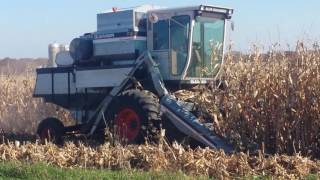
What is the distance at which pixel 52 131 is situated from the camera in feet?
49.5

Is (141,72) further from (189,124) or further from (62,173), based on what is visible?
(62,173)

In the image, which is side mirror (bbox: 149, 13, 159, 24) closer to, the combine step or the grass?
the combine step

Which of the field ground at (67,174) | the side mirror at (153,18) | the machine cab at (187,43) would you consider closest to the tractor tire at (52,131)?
the machine cab at (187,43)

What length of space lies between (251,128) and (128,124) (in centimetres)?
264

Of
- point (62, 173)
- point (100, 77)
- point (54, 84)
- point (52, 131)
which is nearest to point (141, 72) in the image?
point (100, 77)

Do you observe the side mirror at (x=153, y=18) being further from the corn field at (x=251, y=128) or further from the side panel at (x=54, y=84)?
the side panel at (x=54, y=84)

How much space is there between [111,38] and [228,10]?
→ 101 inches

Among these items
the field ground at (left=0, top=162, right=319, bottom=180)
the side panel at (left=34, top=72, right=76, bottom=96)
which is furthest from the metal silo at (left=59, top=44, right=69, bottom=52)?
the field ground at (left=0, top=162, right=319, bottom=180)

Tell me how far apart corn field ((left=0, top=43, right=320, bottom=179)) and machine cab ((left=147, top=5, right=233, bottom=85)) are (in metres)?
0.72

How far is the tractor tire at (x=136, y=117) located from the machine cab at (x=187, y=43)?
0.87 metres

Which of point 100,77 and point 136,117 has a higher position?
point 100,77

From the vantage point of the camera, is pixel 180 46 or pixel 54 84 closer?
pixel 180 46

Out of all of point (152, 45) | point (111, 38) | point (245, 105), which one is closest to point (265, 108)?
point (245, 105)

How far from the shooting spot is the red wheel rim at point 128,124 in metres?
13.6
